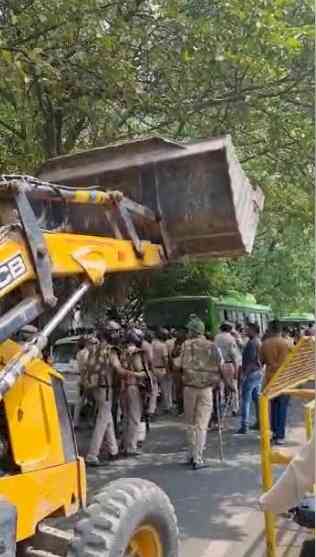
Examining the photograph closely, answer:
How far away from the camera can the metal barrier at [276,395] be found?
4.72 metres

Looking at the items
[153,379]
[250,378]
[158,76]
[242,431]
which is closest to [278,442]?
[242,431]

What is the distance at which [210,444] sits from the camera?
1005 centimetres

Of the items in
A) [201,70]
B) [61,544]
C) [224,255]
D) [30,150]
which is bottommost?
[61,544]

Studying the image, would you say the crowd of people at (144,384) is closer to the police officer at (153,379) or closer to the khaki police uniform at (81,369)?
the khaki police uniform at (81,369)

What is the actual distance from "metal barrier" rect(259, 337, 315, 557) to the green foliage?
329 cm

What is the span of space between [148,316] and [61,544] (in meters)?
15.8

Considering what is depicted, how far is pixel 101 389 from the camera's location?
889 centimetres

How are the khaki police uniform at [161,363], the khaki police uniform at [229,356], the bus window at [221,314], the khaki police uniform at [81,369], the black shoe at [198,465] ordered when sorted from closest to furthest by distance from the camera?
the black shoe at [198,465], the khaki police uniform at [81,369], the khaki police uniform at [229,356], the khaki police uniform at [161,363], the bus window at [221,314]

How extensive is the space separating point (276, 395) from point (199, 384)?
357 centimetres

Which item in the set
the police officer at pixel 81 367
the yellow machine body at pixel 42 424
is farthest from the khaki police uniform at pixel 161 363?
the yellow machine body at pixel 42 424

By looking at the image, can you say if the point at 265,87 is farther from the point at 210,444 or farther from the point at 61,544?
the point at 61,544

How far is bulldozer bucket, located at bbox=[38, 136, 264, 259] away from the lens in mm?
4980

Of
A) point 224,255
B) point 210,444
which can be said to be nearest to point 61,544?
point 224,255

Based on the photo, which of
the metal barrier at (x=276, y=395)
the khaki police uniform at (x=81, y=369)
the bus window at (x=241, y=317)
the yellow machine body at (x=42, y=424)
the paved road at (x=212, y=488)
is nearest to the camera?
the yellow machine body at (x=42, y=424)
